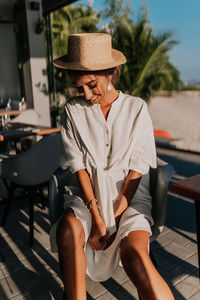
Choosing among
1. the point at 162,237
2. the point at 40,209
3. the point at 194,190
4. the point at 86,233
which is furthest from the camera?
the point at 40,209

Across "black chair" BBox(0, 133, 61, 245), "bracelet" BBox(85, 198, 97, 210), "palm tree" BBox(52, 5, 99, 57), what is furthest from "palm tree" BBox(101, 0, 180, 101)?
"bracelet" BBox(85, 198, 97, 210)

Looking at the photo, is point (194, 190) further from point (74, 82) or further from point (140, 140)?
point (74, 82)

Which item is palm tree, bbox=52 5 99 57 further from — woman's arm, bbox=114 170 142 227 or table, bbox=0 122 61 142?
woman's arm, bbox=114 170 142 227

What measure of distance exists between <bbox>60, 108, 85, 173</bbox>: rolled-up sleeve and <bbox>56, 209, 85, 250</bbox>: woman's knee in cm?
34

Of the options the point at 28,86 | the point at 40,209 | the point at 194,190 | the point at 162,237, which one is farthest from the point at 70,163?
the point at 28,86

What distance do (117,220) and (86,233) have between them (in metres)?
0.21

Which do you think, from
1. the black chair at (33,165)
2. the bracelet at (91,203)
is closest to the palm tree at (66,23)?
the black chair at (33,165)

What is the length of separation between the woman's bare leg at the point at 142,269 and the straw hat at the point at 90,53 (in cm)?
93

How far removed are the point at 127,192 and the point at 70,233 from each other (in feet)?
1.38

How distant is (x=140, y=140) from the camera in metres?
1.73

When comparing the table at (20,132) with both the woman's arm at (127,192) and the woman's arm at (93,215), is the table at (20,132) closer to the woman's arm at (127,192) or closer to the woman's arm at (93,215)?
the woman's arm at (93,215)

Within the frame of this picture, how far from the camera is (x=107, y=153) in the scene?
1.75m

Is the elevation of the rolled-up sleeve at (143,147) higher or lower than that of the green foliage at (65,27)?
lower

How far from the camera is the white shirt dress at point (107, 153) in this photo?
1629 mm
